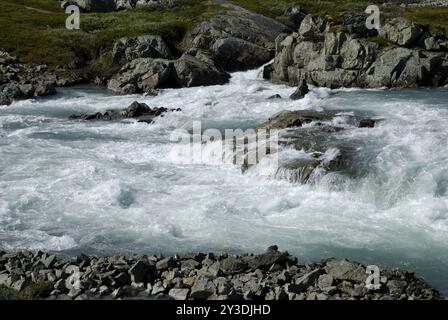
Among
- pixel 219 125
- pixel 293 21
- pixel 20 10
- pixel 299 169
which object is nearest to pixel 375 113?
pixel 219 125

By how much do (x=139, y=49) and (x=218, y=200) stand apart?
4355 centimetres

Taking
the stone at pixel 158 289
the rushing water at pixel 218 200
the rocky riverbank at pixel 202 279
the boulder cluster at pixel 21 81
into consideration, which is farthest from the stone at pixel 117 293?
the boulder cluster at pixel 21 81

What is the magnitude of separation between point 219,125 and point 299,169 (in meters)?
15.7

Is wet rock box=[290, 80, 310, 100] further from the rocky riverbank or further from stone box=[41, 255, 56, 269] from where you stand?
stone box=[41, 255, 56, 269]

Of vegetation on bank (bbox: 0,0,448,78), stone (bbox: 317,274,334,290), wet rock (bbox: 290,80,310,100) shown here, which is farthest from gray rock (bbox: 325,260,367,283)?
vegetation on bank (bbox: 0,0,448,78)

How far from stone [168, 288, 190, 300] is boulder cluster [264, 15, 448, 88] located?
141ft

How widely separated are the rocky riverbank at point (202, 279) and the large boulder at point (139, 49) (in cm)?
4983

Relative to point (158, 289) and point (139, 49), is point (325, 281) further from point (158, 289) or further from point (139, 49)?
point (139, 49)

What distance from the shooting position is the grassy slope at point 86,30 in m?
70.3

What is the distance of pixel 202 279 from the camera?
1752 centimetres

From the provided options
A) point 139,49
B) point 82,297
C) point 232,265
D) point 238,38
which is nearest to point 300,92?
point 238,38

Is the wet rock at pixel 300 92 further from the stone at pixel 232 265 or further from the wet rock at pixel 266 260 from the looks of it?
the stone at pixel 232 265

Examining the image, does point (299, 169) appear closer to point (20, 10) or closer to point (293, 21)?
point (293, 21)
